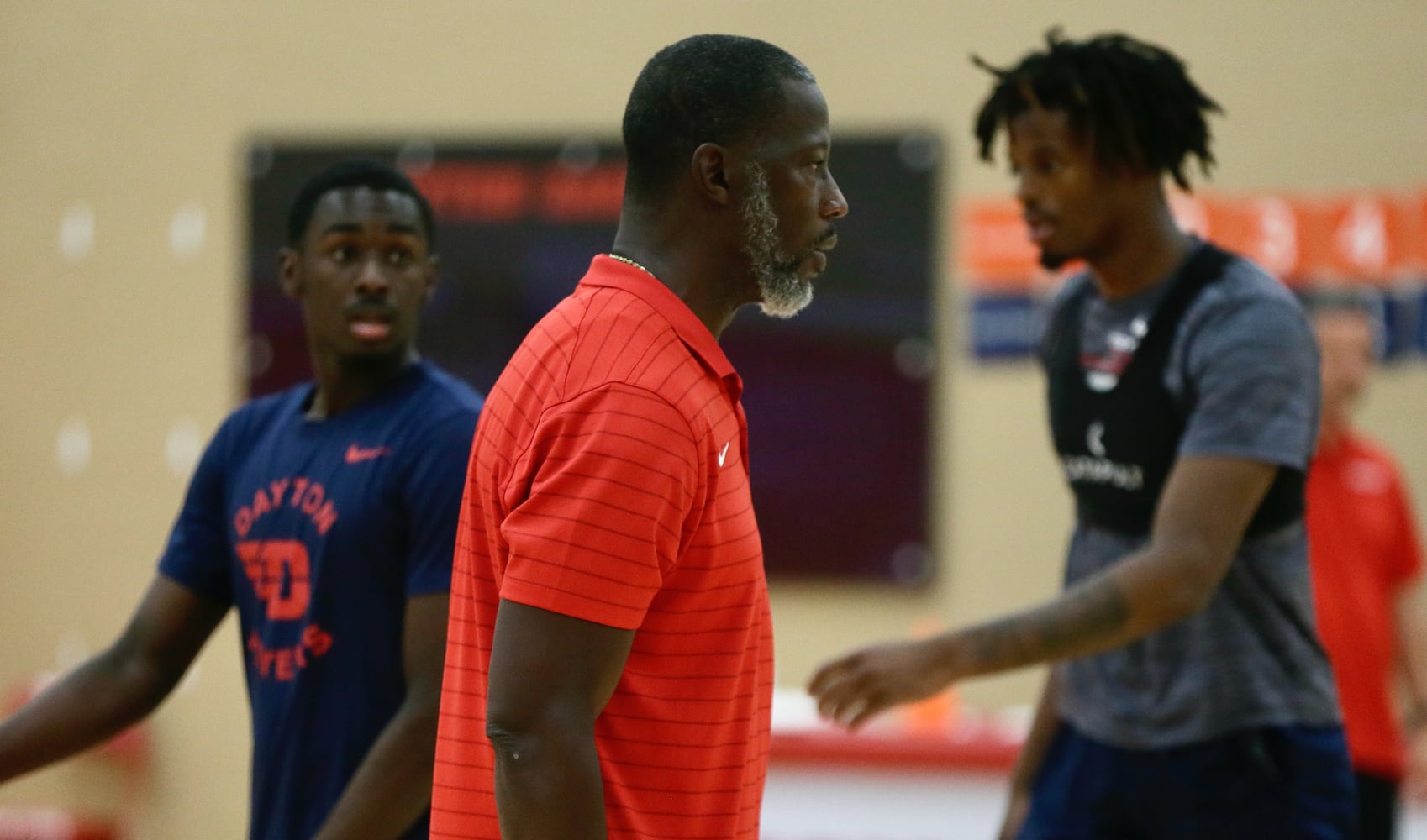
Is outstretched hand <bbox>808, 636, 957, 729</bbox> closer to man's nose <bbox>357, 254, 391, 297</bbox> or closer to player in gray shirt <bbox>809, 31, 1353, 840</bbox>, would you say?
player in gray shirt <bbox>809, 31, 1353, 840</bbox>

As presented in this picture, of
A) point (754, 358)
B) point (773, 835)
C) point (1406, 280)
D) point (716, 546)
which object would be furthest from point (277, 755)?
point (1406, 280)

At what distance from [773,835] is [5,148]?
338 centimetres

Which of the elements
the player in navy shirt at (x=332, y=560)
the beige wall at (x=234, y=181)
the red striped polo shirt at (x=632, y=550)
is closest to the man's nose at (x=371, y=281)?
the player in navy shirt at (x=332, y=560)

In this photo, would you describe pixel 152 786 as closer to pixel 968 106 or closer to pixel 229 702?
pixel 229 702

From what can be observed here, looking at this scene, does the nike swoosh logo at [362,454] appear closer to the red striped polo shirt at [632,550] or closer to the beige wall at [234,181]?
the red striped polo shirt at [632,550]

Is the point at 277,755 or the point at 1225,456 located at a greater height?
the point at 1225,456

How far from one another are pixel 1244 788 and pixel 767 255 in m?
1.22

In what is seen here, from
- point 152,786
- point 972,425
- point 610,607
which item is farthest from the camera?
point 152,786

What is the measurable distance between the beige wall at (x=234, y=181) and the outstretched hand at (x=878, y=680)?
272 centimetres

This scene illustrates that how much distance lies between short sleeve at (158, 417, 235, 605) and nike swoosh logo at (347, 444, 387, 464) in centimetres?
26

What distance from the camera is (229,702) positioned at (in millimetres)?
4996

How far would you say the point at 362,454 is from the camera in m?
2.08

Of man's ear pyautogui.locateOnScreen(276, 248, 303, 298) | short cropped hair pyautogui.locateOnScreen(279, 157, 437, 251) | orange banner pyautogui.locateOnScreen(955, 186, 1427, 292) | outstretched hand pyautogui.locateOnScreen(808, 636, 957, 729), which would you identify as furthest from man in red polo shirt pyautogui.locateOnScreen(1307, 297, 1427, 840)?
man's ear pyautogui.locateOnScreen(276, 248, 303, 298)

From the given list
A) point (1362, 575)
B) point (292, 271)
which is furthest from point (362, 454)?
point (1362, 575)
